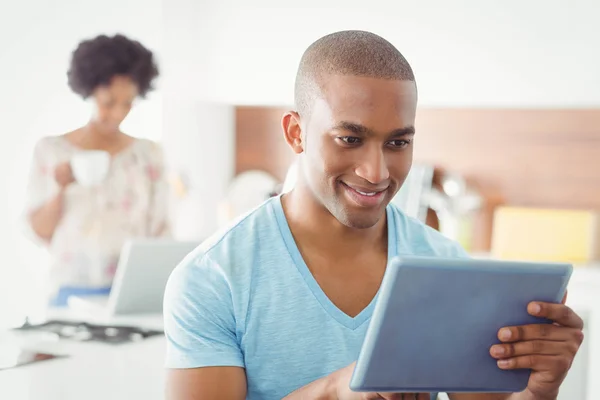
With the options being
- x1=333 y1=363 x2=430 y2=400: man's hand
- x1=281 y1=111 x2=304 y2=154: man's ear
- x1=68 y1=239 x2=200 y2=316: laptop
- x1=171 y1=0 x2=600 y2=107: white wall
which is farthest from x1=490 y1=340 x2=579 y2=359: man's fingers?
x1=171 y1=0 x2=600 y2=107: white wall

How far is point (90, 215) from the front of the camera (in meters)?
2.72

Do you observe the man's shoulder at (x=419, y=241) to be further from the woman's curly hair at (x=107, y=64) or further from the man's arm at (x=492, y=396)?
the woman's curly hair at (x=107, y=64)

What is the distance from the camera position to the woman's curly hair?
2846mm

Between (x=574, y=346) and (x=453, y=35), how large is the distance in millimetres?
2531

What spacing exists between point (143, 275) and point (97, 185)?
49 centimetres

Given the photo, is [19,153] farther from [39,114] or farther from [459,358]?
[459,358]

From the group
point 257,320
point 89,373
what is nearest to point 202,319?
point 257,320

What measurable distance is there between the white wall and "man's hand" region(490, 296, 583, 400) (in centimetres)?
240

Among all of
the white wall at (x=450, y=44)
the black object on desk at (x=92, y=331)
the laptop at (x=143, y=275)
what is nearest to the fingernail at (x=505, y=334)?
the black object on desk at (x=92, y=331)

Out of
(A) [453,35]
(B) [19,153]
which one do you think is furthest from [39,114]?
(A) [453,35]

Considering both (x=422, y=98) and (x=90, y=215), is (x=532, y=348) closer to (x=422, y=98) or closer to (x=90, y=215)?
(x=90, y=215)

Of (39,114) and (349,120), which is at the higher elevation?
(349,120)

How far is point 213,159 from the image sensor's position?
438cm

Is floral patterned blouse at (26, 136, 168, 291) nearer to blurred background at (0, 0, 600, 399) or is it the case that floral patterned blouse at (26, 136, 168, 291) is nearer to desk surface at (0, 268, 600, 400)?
desk surface at (0, 268, 600, 400)
